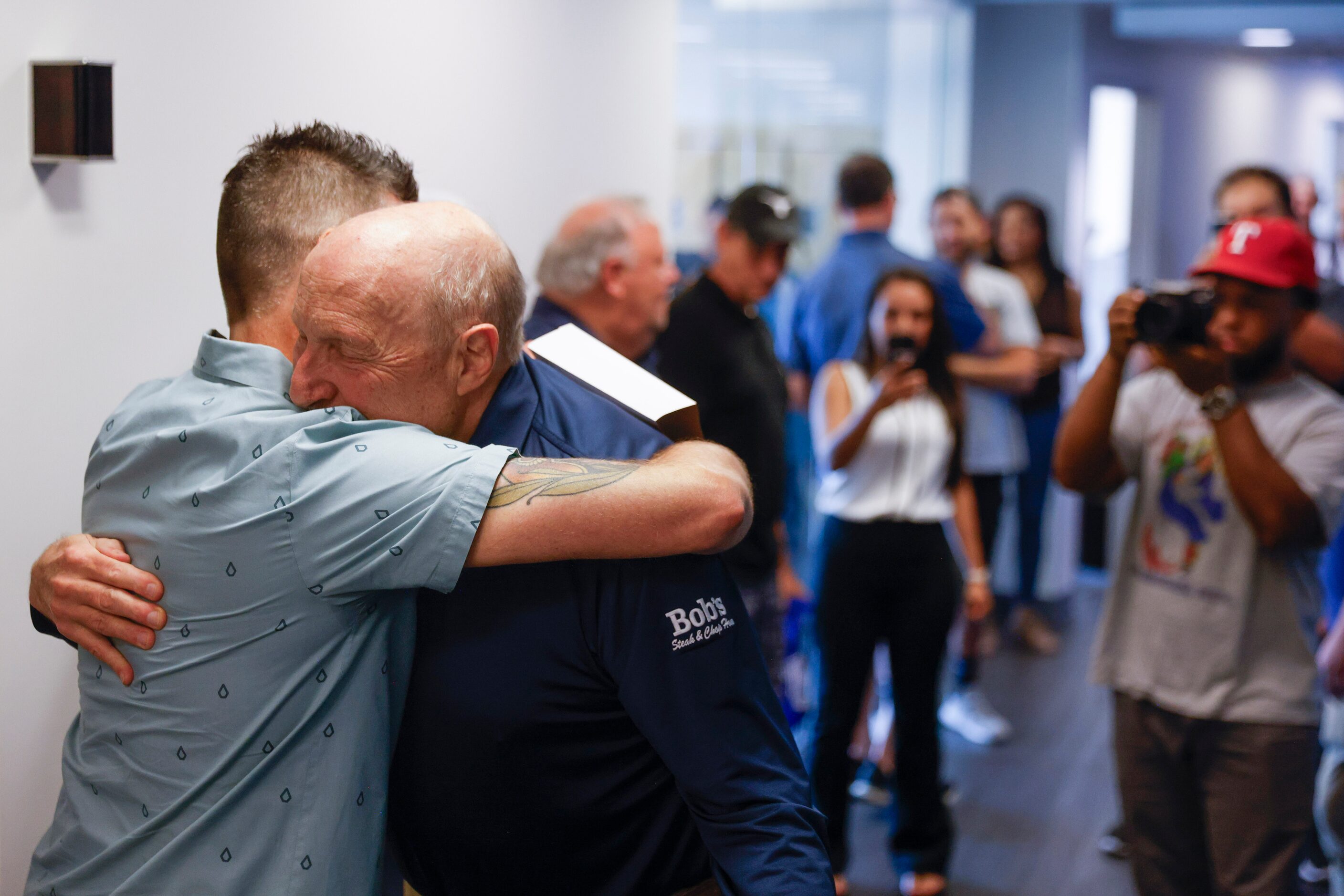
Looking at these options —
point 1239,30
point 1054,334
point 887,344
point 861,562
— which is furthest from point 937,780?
point 1239,30

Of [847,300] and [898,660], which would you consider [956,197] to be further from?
[898,660]

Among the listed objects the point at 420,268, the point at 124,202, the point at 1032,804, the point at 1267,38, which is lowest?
the point at 1032,804

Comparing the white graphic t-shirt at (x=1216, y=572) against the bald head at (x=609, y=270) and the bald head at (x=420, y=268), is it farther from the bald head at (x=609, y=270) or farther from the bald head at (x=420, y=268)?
the bald head at (x=420, y=268)

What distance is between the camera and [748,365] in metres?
3.13

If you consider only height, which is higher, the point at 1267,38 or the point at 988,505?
the point at 1267,38

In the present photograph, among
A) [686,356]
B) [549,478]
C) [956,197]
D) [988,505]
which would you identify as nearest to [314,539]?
Result: [549,478]

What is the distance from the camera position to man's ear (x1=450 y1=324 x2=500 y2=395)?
124 centimetres

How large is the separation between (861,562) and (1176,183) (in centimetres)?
628

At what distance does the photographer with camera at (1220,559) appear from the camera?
215 centimetres

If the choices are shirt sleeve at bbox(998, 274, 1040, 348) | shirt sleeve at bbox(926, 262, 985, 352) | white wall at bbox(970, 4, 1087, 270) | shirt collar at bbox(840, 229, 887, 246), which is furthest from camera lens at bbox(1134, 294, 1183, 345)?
white wall at bbox(970, 4, 1087, 270)

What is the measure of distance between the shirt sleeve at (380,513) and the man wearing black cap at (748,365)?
191 cm

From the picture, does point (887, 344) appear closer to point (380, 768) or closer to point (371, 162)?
point (371, 162)

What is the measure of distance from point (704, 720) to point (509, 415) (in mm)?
388

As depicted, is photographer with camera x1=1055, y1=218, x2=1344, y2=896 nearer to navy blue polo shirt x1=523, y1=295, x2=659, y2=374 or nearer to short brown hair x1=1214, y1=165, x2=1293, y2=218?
navy blue polo shirt x1=523, y1=295, x2=659, y2=374
